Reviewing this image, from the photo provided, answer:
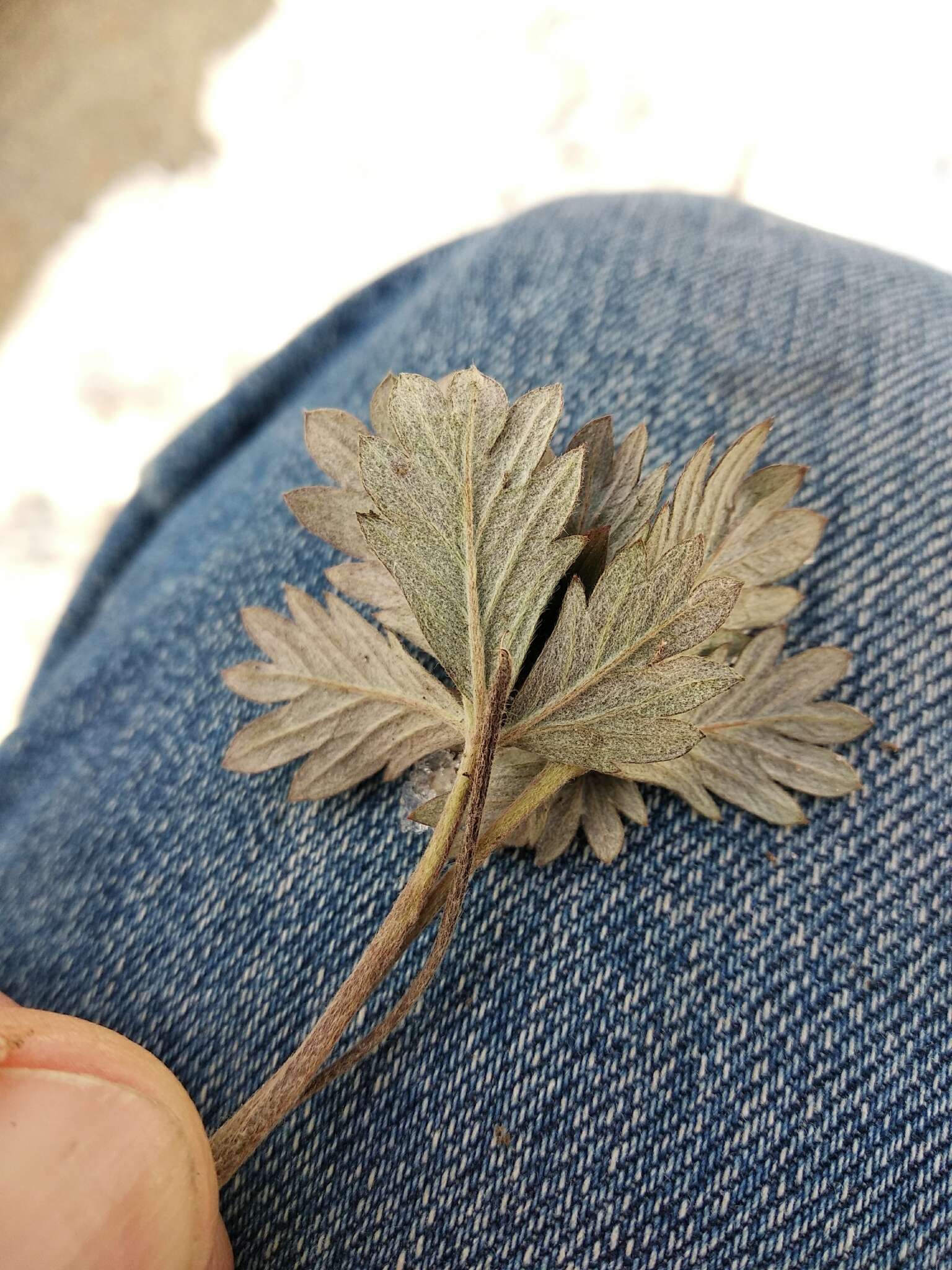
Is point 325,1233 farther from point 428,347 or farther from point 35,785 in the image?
point 428,347

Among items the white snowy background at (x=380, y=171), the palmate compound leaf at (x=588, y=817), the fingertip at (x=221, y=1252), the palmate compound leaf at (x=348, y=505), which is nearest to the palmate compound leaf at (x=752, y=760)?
the palmate compound leaf at (x=588, y=817)

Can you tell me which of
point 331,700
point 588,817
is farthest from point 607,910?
point 331,700

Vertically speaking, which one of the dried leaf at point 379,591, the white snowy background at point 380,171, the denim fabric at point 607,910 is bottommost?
the denim fabric at point 607,910

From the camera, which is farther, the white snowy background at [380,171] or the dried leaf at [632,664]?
the white snowy background at [380,171]

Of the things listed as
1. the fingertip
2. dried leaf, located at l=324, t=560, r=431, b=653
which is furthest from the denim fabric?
dried leaf, located at l=324, t=560, r=431, b=653

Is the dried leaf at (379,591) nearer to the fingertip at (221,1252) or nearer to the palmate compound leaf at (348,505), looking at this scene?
the palmate compound leaf at (348,505)

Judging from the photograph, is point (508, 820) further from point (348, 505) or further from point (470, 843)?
point (348, 505)
